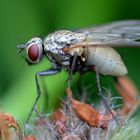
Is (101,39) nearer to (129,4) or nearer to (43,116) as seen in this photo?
(43,116)

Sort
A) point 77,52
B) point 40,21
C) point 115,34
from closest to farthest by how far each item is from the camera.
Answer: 1. point 77,52
2. point 115,34
3. point 40,21

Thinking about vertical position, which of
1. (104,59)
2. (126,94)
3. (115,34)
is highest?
(115,34)

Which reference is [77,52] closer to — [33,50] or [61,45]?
[61,45]

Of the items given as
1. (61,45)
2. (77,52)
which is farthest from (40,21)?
(77,52)

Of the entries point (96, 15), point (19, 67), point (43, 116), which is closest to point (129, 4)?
point (96, 15)

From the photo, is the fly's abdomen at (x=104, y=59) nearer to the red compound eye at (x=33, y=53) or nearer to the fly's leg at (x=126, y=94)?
the fly's leg at (x=126, y=94)

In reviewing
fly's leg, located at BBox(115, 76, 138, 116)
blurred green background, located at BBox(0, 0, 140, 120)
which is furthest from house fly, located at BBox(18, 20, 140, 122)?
blurred green background, located at BBox(0, 0, 140, 120)

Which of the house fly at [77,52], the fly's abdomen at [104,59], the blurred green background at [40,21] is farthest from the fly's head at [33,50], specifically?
the blurred green background at [40,21]
